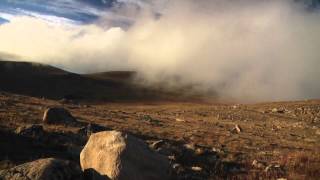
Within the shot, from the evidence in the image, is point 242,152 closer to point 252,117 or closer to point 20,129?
point 20,129

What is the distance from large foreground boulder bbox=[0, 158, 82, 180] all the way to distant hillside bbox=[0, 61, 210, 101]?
2576 inches

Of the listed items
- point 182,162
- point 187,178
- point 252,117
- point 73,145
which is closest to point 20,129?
point 73,145

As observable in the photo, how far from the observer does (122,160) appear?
35.1 ft

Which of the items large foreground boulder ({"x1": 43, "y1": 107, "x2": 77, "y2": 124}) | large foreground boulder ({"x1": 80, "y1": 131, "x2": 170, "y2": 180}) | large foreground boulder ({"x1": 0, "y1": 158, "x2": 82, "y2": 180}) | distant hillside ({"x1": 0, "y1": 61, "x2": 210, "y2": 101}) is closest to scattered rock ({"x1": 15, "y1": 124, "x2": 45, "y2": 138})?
large foreground boulder ({"x1": 43, "y1": 107, "x2": 77, "y2": 124})

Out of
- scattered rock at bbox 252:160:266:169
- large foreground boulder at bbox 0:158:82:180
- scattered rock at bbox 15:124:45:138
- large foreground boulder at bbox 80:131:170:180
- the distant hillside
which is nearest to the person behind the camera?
large foreground boulder at bbox 0:158:82:180

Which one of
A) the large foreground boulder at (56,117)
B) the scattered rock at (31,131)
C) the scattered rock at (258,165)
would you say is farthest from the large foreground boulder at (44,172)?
the large foreground boulder at (56,117)

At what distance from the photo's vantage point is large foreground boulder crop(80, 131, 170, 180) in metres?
10.7

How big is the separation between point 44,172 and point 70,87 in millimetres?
78271

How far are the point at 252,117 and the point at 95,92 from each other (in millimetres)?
38964

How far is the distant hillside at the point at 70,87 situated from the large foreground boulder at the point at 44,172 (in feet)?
215

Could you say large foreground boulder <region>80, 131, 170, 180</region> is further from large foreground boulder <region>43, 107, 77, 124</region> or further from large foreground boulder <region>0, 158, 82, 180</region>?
large foreground boulder <region>43, 107, 77, 124</region>

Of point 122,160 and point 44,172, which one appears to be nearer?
point 44,172

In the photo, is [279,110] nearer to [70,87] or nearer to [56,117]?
[70,87]

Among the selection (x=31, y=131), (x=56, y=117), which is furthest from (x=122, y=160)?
(x=56, y=117)
